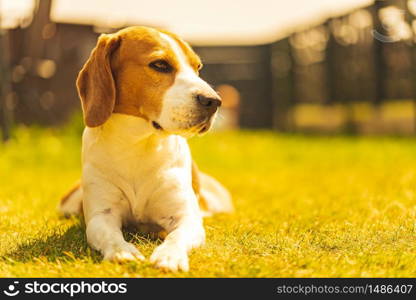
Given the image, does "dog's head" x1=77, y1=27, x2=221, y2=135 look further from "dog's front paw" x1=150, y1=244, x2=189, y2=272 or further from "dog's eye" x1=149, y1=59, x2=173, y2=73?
"dog's front paw" x1=150, y1=244, x2=189, y2=272

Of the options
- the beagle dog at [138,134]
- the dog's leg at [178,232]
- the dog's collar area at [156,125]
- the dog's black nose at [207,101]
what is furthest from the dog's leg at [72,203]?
the dog's black nose at [207,101]

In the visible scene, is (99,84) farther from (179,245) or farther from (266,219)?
(266,219)

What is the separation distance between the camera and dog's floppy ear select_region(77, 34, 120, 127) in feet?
10.6

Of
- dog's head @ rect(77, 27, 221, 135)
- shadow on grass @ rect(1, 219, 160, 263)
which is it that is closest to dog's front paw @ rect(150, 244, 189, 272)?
shadow on grass @ rect(1, 219, 160, 263)

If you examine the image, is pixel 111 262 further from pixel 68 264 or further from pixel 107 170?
pixel 107 170

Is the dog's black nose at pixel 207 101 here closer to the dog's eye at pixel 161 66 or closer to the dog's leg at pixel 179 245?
the dog's eye at pixel 161 66

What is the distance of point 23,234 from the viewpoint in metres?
3.41

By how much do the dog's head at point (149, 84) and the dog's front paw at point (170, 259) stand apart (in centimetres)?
63

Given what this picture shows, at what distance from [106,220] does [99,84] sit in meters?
0.72

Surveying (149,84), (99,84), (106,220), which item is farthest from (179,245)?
(99,84)

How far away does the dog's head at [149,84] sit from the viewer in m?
2.95

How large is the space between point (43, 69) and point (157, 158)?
7371mm

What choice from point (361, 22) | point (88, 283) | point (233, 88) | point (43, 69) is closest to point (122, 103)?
point (88, 283)

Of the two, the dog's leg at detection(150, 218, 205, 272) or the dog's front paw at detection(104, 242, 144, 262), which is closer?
the dog's leg at detection(150, 218, 205, 272)
